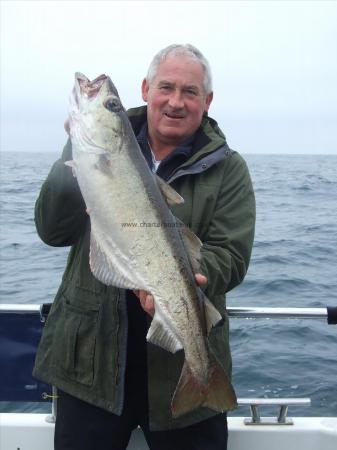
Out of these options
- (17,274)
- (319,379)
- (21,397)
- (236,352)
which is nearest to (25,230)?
(17,274)

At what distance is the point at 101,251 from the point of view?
2.79 m

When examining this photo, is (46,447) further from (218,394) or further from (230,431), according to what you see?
(218,394)

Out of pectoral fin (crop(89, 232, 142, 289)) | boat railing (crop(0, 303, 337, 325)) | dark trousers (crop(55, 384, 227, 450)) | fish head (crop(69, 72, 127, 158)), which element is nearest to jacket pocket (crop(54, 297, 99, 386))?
dark trousers (crop(55, 384, 227, 450))

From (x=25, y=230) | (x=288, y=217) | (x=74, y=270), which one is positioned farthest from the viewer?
(x=288, y=217)

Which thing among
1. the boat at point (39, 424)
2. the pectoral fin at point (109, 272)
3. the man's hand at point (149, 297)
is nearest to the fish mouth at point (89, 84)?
the pectoral fin at point (109, 272)

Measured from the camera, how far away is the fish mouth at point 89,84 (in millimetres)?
2770

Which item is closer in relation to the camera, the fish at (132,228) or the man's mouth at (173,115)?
the fish at (132,228)

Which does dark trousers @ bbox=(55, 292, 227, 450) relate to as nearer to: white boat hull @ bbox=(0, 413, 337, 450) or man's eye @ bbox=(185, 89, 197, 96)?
white boat hull @ bbox=(0, 413, 337, 450)

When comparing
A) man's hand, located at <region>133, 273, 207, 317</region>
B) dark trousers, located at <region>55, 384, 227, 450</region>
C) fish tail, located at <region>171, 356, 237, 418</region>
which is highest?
man's hand, located at <region>133, 273, 207, 317</region>

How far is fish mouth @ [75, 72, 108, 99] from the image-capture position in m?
2.77

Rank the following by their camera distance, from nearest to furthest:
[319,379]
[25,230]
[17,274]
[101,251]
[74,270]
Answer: [101,251]
[74,270]
[319,379]
[17,274]
[25,230]

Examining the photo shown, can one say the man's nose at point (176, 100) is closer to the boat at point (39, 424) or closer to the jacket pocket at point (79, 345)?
the jacket pocket at point (79, 345)

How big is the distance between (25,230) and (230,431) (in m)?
14.2

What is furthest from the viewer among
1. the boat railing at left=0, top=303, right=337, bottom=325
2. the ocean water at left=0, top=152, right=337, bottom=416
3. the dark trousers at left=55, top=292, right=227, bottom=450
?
the ocean water at left=0, top=152, right=337, bottom=416
